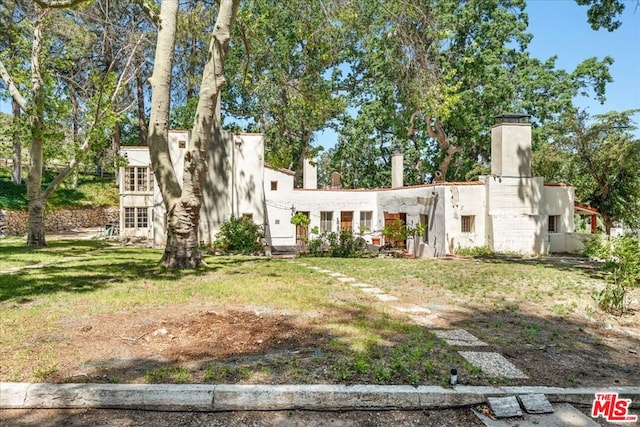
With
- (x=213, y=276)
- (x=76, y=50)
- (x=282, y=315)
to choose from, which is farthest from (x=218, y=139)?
(x=282, y=315)

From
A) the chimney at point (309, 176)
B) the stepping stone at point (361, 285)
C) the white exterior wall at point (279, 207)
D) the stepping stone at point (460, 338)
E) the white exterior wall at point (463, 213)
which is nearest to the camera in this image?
the stepping stone at point (460, 338)

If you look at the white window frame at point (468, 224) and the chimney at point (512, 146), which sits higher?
the chimney at point (512, 146)

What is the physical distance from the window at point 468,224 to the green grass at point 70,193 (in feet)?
82.9

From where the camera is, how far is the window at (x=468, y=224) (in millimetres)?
17750

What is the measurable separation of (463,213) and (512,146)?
372 cm

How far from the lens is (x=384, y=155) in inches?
1321

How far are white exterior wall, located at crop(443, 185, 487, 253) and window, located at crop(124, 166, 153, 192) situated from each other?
16219 mm

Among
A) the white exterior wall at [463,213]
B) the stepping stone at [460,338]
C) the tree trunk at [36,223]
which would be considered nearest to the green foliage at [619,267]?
the stepping stone at [460,338]

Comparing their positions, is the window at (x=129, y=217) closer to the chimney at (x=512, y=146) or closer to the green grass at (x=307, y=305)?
the green grass at (x=307, y=305)

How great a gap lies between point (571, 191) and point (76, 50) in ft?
78.6

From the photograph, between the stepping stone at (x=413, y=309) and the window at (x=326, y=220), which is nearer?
the stepping stone at (x=413, y=309)

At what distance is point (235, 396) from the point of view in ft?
11.1

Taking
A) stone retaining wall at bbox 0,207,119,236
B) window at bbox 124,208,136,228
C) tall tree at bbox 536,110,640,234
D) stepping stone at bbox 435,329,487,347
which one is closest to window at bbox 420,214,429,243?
tall tree at bbox 536,110,640,234

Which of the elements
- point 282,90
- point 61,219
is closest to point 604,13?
point 282,90
